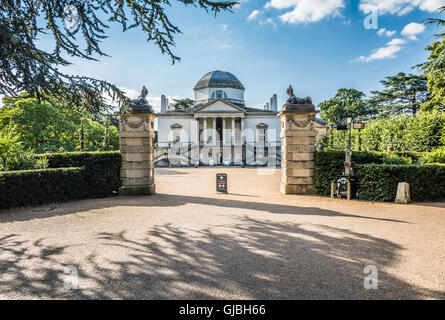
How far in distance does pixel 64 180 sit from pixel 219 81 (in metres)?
Answer: 42.4

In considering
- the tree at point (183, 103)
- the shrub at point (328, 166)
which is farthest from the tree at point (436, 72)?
the tree at point (183, 103)

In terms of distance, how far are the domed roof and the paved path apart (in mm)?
43139

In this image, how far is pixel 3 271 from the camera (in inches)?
137

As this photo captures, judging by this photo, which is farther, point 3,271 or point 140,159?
A: point 140,159

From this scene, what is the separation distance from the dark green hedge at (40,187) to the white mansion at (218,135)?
28899mm

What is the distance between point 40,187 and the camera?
8.02 metres

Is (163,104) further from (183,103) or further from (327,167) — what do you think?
(327,167)

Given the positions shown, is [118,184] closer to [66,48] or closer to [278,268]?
[66,48]

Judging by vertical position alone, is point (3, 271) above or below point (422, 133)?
below

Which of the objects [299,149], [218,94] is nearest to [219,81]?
[218,94]

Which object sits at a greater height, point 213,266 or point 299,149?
point 299,149
